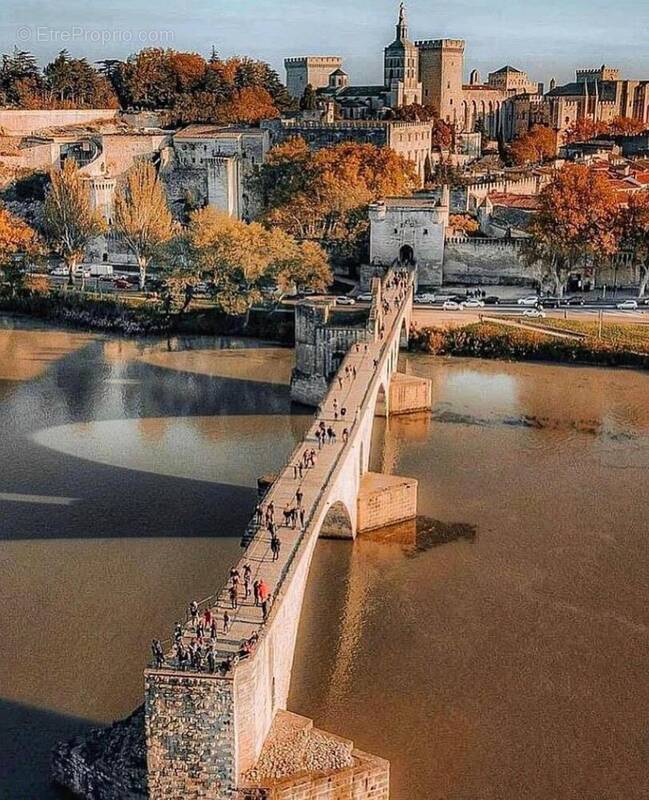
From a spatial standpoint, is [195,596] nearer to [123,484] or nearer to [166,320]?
[123,484]

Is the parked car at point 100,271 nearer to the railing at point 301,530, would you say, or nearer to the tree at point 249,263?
the tree at point 249,263

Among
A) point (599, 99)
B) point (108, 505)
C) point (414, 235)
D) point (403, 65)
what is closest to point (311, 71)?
point (403, 65)

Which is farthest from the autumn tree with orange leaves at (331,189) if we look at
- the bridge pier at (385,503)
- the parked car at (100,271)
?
the bridge pier at (385,503)

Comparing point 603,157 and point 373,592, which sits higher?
point 603,157

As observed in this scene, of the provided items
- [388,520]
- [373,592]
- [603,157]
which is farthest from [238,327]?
[603,157]

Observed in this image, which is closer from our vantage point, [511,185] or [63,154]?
[511,185]
